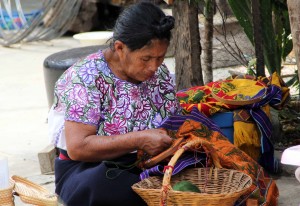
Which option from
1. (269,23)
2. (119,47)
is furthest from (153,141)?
(269,23)

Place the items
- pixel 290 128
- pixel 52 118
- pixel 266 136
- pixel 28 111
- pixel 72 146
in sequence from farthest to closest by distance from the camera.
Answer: pixel 28 111 → pixel 290 128 → pixel 266 136 → pixel 52 118 → pixel 72 146

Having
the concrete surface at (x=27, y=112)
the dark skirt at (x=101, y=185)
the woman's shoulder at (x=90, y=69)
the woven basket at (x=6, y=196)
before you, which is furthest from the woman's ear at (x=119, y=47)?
the concrete surface at (x=27, y=112)

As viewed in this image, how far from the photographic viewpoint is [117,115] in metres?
3.24

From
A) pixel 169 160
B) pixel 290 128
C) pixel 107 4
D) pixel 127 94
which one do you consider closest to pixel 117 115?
pixel 127 94

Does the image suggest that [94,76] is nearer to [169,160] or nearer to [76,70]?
[76,70]

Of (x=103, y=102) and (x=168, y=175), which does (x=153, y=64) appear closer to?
(x=103, y=102)

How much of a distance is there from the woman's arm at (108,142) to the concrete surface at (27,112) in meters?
0.94

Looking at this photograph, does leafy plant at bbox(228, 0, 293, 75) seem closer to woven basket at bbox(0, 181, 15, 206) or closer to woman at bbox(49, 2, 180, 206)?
woman at bbox(49, 2, 180, 206)

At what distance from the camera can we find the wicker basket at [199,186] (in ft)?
9.13

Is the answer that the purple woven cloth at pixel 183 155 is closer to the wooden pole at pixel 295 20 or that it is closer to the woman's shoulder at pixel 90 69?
the woman's shoulder at pixel 90 69

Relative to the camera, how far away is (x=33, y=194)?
264cm

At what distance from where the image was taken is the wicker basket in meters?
2.78

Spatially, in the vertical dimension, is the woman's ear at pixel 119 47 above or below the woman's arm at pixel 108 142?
above

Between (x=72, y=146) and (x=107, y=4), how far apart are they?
23.5ft
